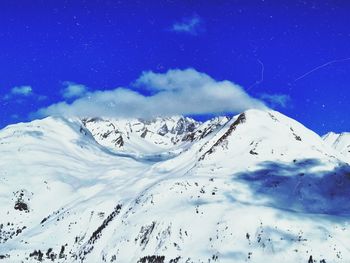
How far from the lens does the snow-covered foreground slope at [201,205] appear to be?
168 feet

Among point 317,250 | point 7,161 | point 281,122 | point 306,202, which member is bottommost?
point 317,250

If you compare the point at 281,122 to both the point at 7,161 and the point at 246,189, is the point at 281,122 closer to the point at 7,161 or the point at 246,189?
the point at 246,189

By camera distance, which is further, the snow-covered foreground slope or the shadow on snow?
the shadow on snow


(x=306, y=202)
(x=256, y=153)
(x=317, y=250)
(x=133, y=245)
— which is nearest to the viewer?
(x=317, y=250)

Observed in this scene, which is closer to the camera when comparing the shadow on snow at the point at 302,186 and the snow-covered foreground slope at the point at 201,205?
the snow-covered foreground slope at the point at 201,205

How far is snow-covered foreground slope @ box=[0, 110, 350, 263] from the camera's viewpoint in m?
51.2

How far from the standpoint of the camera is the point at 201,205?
200 feet

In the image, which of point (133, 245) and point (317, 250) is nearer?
point (317, 250)

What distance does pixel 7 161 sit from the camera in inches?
4375

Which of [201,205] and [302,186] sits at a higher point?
[302,186]

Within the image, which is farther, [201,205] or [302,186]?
[302,186]

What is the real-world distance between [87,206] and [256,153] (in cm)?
2631

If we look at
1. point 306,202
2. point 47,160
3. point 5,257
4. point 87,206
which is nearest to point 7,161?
point 47,160

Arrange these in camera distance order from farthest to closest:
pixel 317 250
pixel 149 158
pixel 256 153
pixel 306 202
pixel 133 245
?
pixel 149 158
pixel 256 153
pixel 306 202
pixel 133 245
pixel 317 250
